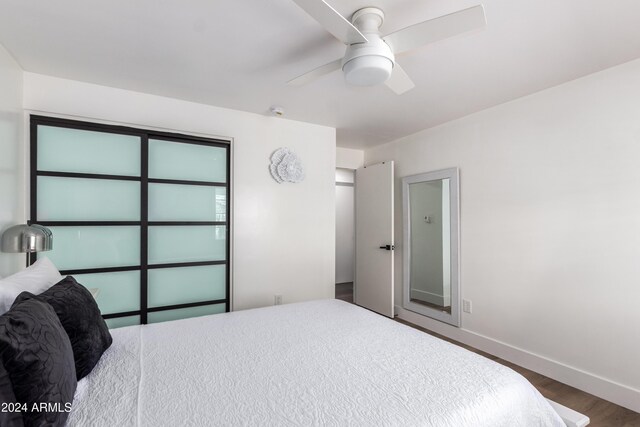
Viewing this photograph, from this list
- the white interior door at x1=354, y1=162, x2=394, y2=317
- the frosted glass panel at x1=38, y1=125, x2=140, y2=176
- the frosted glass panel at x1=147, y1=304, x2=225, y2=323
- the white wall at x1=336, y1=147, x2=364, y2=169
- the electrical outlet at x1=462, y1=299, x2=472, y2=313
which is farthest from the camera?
the white wall at x1=336, y1=147, x2=364, y2=169

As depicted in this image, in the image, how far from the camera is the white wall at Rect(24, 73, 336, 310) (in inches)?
106

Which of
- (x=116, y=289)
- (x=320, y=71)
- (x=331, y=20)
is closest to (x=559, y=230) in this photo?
(x=320, y=71)

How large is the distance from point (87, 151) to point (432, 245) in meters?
3.64

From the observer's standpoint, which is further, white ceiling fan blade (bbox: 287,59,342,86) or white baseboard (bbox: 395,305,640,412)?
white baseboard (bbox: 395,305,640,412)

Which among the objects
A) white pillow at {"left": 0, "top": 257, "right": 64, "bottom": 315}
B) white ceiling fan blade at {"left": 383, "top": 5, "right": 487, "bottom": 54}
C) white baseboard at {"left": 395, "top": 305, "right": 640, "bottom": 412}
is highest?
white ceiling fan blade at {"left": 383, "top": 5, "right": 487, "bottom": 54}

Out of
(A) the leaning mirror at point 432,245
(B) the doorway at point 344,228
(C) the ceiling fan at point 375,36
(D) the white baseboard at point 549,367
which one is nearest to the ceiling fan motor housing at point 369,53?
(C) the ceiling fan at point 375,36

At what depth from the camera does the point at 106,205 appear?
2650mm

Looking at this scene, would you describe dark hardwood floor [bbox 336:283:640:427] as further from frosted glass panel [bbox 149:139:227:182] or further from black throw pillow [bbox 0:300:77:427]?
frosted glass panel [bbox 149:139:227:182]

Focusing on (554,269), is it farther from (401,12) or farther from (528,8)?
(401,12)

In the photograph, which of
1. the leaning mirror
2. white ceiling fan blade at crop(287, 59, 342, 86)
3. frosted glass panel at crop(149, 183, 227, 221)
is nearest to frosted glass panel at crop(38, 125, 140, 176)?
frosted glass panel at crop(149, 183, 227, 221)

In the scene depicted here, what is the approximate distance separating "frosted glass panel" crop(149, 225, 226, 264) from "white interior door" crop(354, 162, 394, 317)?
2.08 m

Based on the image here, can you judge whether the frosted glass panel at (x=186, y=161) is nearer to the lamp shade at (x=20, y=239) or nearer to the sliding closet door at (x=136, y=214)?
the sliding closet door at (x=136, y=214)

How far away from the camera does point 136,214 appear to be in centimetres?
277

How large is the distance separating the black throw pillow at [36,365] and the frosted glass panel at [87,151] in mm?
1874
